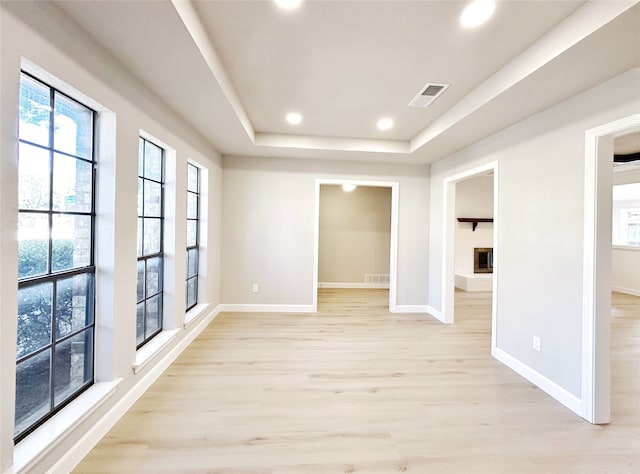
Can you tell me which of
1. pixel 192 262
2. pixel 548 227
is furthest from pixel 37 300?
pixel 548 227

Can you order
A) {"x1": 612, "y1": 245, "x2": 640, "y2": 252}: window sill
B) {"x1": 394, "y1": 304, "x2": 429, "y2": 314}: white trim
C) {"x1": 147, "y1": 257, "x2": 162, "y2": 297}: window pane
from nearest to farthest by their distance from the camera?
{"x1": 147, "y1": 257, "x2": 162, "y2": 297}: window pane
{"x1": 394, "y1": 304, "x2": 429, "y2": 314}: white trim
{"x1": 612, "y1": 245, "x2": 640, "y2": 252}: window sill

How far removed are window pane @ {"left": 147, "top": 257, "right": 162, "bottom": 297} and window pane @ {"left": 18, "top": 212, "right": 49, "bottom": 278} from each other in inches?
43.4

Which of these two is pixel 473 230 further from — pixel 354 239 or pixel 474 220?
pixel 354 239

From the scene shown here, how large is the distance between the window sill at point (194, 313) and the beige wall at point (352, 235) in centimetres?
330

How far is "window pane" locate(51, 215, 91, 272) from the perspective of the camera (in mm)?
1645

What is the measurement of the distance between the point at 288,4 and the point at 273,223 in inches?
129

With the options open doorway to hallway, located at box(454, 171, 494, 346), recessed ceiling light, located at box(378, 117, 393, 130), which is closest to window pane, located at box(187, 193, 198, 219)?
recessed ceiling light, located at box(378, 117, 393, 130)

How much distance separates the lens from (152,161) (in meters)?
2.69

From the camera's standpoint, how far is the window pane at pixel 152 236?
262cm

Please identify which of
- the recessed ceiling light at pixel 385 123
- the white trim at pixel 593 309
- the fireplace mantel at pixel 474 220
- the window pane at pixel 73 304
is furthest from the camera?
the fireplace mantel at pixel 474 220

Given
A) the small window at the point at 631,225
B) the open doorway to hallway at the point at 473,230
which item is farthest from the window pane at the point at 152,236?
the small window at the point at 631,225

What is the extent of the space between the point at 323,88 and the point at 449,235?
2.84 m

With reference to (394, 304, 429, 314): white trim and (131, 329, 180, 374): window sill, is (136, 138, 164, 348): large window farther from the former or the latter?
(394, 304, 429, 314): white trim

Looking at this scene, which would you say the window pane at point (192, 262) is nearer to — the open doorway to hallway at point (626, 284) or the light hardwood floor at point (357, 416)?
the light hardwood floor at point (357, 416)
